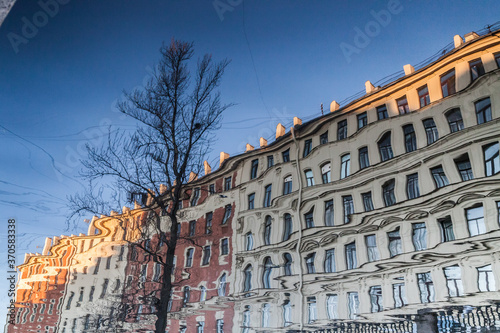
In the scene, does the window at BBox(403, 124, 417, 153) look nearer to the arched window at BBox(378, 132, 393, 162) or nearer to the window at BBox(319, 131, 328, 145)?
the arched window at BBox(378, 132, 393, 162)

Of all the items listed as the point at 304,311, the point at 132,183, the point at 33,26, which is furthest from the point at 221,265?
the point at 33,26

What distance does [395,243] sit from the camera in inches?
127

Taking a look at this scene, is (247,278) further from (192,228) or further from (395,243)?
(395,243)

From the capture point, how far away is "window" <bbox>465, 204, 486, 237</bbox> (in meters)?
2.87

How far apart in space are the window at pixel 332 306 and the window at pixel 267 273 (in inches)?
24.1

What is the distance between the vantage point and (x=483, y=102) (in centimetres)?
311

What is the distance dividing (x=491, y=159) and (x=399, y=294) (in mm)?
1091

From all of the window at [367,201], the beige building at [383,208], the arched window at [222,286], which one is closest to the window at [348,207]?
the beige building at [383,208]

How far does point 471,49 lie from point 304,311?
7.78 ft

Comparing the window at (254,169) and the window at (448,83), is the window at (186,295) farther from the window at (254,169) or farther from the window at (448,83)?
the window at (448,83)

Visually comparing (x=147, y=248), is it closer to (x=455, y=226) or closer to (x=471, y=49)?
(x=455, y=226)

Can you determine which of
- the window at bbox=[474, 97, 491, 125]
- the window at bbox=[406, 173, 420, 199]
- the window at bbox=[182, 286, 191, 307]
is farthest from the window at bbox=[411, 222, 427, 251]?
the window at bbox=[182, 286, 191, 307]

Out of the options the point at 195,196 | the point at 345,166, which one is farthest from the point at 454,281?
the point at 195,196

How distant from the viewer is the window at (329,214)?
3682 millimetres
